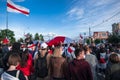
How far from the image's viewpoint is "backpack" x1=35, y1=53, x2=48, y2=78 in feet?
24.1

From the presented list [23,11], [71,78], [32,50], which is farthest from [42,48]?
[23,11]

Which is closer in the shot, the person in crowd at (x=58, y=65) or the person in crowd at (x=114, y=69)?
the person in crowd at (x=58, y=65)

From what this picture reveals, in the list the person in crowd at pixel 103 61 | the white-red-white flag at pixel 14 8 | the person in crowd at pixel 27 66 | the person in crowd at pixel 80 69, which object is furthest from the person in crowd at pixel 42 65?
the white-red-white flag at pixel 14 8

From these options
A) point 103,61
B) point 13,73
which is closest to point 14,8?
point 103,61

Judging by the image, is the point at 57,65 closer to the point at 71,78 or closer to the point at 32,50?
the point at 71,78

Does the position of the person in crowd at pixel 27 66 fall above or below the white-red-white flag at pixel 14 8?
below

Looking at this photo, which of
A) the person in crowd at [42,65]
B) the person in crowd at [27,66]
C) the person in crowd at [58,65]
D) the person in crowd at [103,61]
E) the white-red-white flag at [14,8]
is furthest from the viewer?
the white-red-white flag at [14,8]

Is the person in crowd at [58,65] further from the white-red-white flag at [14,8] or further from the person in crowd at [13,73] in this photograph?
the white-red-white flag at [14,8]

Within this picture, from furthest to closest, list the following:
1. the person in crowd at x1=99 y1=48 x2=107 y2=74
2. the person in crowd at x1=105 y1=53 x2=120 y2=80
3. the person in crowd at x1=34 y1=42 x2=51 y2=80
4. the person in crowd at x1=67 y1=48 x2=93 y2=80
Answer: the person in crowd at x1=99 y1=48 x2=107 y2=74 < the person in crowd at x1=34 y1=42 x2=51 y2=80 < the person in crowd at x1=105 y1=53 x2=120 y2=80 < the person in crowd at x1=67 y1=48 x2=93 y2=80

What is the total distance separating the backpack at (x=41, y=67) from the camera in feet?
24.1

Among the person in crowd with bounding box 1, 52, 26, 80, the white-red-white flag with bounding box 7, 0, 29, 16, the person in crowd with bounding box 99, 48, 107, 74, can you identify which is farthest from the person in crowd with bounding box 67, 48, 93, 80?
the white-red-white flag with bounding box 7, 0, 29, 16

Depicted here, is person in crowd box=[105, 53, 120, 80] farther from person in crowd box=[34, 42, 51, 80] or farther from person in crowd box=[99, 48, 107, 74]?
A: person in crowd box=[99, 48, 107, 74]

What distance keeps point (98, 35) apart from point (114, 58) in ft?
611

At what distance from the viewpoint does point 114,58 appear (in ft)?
23.5
